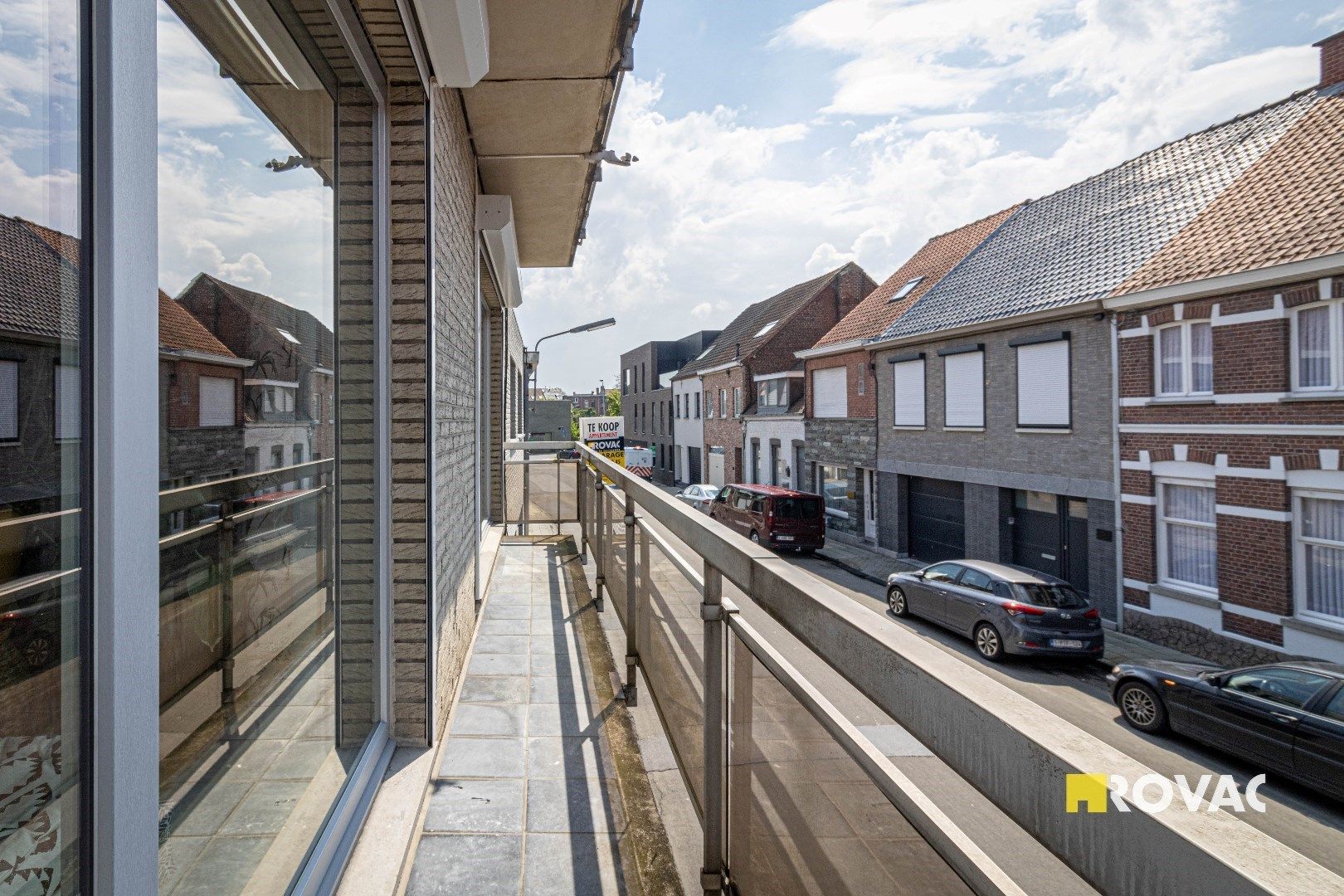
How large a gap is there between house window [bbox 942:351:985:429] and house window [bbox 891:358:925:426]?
936 millimetres

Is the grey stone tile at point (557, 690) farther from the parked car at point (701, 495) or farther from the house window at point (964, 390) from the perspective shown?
the parked car at point (701, 495)

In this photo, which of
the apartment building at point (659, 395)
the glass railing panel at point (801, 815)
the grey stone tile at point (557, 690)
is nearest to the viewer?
the glass railing panel at point (801, 815)

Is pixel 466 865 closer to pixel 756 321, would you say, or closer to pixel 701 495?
pixel 701 495

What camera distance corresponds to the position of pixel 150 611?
110 cm

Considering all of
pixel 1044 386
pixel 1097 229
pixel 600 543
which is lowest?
pixel 600 543

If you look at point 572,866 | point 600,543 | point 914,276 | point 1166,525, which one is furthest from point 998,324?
point 572,866

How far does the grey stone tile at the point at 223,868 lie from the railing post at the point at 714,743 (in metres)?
1.08

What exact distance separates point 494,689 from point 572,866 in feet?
5.74

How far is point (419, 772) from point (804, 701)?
2093 mm

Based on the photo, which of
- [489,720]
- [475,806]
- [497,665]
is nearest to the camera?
[475,806]

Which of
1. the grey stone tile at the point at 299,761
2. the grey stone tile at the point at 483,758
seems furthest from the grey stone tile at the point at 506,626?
the grey stone tile at the point at 299,761

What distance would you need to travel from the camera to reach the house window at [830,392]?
23.7m

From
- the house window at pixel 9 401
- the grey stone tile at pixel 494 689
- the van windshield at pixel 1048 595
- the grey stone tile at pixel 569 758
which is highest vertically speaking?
the house window at pixel 9 401

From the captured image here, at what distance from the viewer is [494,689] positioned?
4215 millimetres
